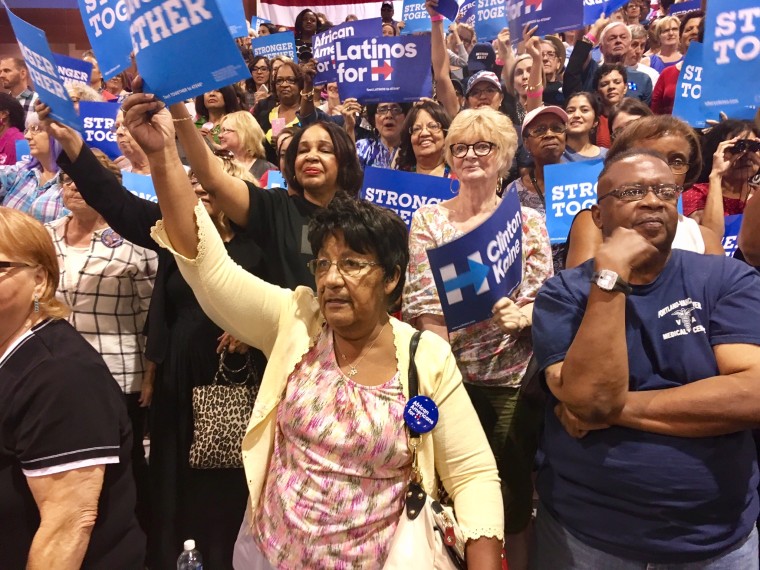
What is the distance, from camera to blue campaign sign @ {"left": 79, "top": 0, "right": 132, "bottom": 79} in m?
2.50

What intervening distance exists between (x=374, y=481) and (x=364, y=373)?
286mm

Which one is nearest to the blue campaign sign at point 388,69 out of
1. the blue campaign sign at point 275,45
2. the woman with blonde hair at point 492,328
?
the woman with blonde hair at point 492,328

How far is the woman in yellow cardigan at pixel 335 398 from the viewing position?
176 centimetres

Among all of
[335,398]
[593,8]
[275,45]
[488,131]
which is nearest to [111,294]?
[335,398]

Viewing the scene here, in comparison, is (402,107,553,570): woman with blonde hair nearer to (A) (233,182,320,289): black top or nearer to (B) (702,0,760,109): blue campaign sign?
(A) (233,182,320,289): black top

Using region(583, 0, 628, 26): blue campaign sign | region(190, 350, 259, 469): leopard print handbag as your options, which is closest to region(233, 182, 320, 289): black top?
region(190, 350, 259, 469): leopard print handbag

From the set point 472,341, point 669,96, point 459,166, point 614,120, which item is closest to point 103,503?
point 472,341

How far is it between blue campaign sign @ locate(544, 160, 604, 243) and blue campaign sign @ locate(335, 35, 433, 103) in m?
1.24

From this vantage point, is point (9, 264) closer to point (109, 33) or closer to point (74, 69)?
point (109, 33)

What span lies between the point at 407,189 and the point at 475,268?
1.26 meters

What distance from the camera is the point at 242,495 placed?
2.74m

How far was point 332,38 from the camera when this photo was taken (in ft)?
15.7

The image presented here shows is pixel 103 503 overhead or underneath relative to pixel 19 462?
underneath

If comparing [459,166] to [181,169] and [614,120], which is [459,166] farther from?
[614,120]
